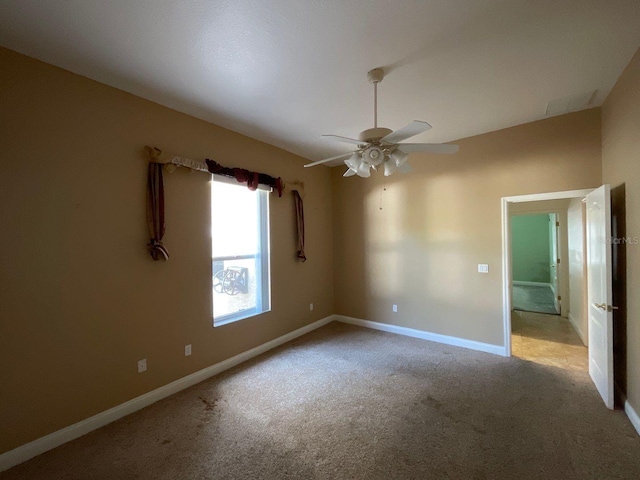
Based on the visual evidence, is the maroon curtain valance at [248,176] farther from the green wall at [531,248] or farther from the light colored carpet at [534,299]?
the green wall at [531,248]

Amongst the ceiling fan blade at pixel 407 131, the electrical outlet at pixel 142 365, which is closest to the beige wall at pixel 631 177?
the ceiling fan blade at pixel 407 131

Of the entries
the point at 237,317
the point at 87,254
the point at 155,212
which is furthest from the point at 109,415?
the point at 155,212

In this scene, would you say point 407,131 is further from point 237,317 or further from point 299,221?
point 237,317

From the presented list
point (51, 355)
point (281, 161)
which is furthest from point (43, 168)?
point (281, 161)

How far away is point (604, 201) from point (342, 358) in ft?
10.2

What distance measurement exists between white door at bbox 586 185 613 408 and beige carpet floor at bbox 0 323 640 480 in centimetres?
25

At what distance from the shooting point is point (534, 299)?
262 inches

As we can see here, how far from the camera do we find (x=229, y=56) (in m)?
2.03

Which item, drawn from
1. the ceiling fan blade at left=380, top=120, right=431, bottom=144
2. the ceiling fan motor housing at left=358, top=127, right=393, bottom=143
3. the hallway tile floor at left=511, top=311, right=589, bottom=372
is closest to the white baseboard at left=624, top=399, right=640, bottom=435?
the hallway tile floor at left=511, top=311, right=589, bottom=372

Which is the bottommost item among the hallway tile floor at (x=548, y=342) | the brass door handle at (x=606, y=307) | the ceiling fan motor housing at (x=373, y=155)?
the hallway tile floor at (x=548, y=342)

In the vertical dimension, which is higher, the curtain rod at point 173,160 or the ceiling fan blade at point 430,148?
the curtain rod at point 173,160

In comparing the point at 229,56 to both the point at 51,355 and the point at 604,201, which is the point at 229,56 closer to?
the point at 51,355

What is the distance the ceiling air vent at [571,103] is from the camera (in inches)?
105

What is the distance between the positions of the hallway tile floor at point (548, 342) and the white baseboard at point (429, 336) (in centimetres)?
27
